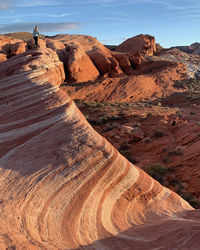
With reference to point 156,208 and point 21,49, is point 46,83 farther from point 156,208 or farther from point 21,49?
point 21,49

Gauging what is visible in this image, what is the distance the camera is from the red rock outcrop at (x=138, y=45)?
4356 centimetres

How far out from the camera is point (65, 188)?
458 centimetres

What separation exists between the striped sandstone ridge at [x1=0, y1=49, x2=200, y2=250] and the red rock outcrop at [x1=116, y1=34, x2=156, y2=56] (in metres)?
39.2

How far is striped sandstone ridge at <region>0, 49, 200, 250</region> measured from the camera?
3.93 metres

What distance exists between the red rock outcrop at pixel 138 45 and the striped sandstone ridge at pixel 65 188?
39175 mm

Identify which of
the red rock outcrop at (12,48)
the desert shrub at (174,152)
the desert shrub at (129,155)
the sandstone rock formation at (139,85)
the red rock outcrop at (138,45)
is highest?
the red rock outcrop at (138,45)

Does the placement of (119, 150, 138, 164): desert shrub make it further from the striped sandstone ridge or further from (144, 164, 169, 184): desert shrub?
the striped sandstone ridge

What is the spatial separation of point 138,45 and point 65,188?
141ft

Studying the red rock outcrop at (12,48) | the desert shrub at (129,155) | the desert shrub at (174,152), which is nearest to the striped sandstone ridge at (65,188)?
the desert shrub at (129,155)

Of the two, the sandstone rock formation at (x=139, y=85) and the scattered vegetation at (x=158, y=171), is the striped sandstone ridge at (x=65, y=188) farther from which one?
the sandstone rock formation at (x=139, y=85)

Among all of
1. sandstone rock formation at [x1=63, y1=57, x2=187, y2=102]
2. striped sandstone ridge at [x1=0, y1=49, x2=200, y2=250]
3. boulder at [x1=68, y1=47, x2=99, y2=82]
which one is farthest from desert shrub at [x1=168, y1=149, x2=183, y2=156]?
boulder at [x1=68, y1=47, x2=99, y2=82]

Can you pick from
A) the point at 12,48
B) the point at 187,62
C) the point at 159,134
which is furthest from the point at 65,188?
the point at 187,62

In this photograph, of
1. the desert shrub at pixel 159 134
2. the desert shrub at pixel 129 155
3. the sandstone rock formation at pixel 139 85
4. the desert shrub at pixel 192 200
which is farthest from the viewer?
the sandstone rock formation at pixel 139 85

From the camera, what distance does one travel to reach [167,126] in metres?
15.7
